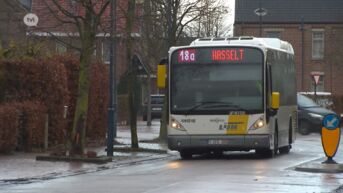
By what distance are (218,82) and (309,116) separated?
17209 mm

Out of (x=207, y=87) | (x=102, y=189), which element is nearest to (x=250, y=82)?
(x=207, y=87)

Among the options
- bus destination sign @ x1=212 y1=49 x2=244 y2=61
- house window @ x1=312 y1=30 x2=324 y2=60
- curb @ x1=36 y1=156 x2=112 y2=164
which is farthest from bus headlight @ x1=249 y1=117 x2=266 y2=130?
house window @ x1=312 y1=30 x2=324 y2=60

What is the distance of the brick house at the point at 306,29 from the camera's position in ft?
210

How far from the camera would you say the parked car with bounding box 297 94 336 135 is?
38.3 m

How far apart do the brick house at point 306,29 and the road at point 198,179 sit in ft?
140

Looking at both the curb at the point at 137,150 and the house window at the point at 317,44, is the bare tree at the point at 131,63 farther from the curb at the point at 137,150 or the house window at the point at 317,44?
the house window at the point at 317,44

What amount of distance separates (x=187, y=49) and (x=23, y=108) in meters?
4.94

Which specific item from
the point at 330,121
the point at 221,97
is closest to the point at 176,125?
the point at 221,97

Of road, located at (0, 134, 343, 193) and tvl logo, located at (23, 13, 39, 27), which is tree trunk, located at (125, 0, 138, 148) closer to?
tvl logo, located at (23, 13, 39, 27)

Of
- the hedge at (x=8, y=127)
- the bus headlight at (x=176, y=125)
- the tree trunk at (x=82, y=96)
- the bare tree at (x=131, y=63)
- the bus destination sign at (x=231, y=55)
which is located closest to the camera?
the tree trunk at (x=82, y=96)

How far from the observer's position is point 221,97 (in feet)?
72.1

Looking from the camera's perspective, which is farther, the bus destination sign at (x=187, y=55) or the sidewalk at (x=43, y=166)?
the bus destination sign at (x=187, y=55)

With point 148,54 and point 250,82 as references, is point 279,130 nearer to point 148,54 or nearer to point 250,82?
point 250,82

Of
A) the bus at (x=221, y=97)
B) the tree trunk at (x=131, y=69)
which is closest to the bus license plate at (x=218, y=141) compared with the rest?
the bus at (x=221, y=97)
